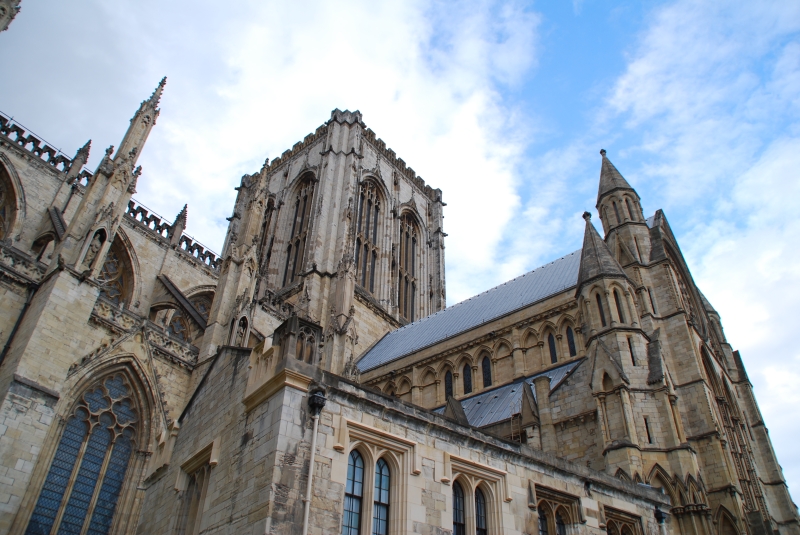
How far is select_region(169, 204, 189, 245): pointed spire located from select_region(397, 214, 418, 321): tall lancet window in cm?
1664

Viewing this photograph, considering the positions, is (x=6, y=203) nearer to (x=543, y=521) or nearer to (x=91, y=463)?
(x=91, y=463)

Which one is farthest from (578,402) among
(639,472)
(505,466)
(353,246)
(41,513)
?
(353,246)

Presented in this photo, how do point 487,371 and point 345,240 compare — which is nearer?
point 487,371

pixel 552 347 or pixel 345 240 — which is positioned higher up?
pixel 345 240

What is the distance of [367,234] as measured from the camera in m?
40.8

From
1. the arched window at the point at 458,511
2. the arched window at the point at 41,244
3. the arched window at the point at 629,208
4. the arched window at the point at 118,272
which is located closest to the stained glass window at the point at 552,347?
the arched window at the point at 629,208

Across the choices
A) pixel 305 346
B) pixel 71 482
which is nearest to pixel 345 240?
pixel 71 482

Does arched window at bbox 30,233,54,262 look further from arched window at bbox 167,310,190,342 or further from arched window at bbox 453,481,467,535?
arched window at bbox 453,481,467,535

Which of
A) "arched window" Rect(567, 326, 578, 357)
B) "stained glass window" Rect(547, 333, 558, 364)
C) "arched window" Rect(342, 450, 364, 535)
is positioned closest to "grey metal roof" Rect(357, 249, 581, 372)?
"stained glass window" Rect(547, 333, 558, 364)

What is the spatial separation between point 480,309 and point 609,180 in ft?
30.1

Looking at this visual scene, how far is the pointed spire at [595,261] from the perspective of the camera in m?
19.3

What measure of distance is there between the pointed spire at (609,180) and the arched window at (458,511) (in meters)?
17.8

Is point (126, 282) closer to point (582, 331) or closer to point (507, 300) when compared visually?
point (507, 300)

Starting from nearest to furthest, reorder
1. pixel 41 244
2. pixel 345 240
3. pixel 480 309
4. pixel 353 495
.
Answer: pixel 353 495 → pixel 41 244 → pixel 480 309 → pixel 345 240
